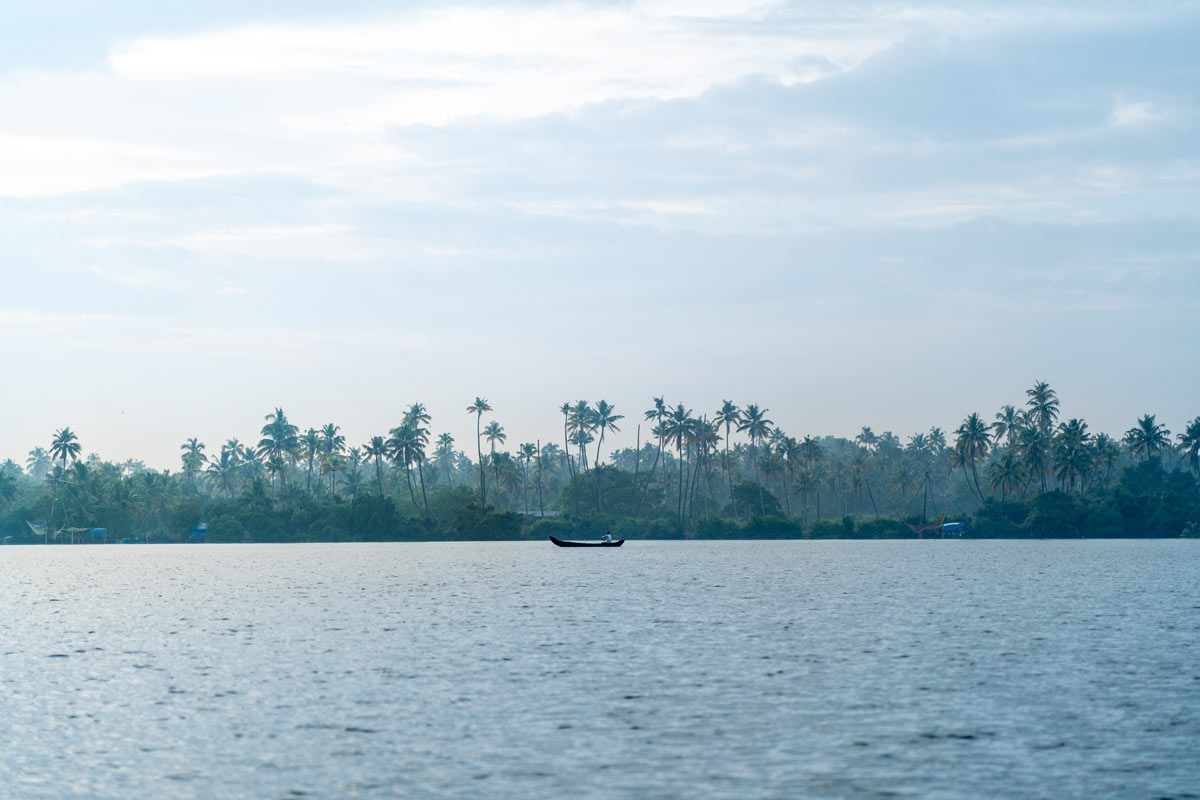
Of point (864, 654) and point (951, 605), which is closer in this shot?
point (864, 654)

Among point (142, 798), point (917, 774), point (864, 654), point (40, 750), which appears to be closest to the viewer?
point (142, 798)

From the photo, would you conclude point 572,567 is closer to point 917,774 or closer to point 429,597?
point 429,597

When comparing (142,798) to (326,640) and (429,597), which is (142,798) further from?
(429,597)

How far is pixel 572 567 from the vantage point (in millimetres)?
133500

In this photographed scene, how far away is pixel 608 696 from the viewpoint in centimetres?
3750

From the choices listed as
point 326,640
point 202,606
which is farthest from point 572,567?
point 326,640

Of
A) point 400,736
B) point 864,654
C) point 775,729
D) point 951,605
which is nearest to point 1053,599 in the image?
point 951,605

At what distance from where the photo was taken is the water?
2638 centimetres

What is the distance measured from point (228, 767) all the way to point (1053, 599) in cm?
6285

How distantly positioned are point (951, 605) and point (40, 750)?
5687 centimetres

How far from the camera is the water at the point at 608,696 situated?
26.4 m

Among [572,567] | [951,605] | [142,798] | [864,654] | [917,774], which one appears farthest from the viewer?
[572,567]

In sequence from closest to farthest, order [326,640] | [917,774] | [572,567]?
[917,774] → [326,640] → [572,567]

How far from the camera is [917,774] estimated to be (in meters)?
26.3
